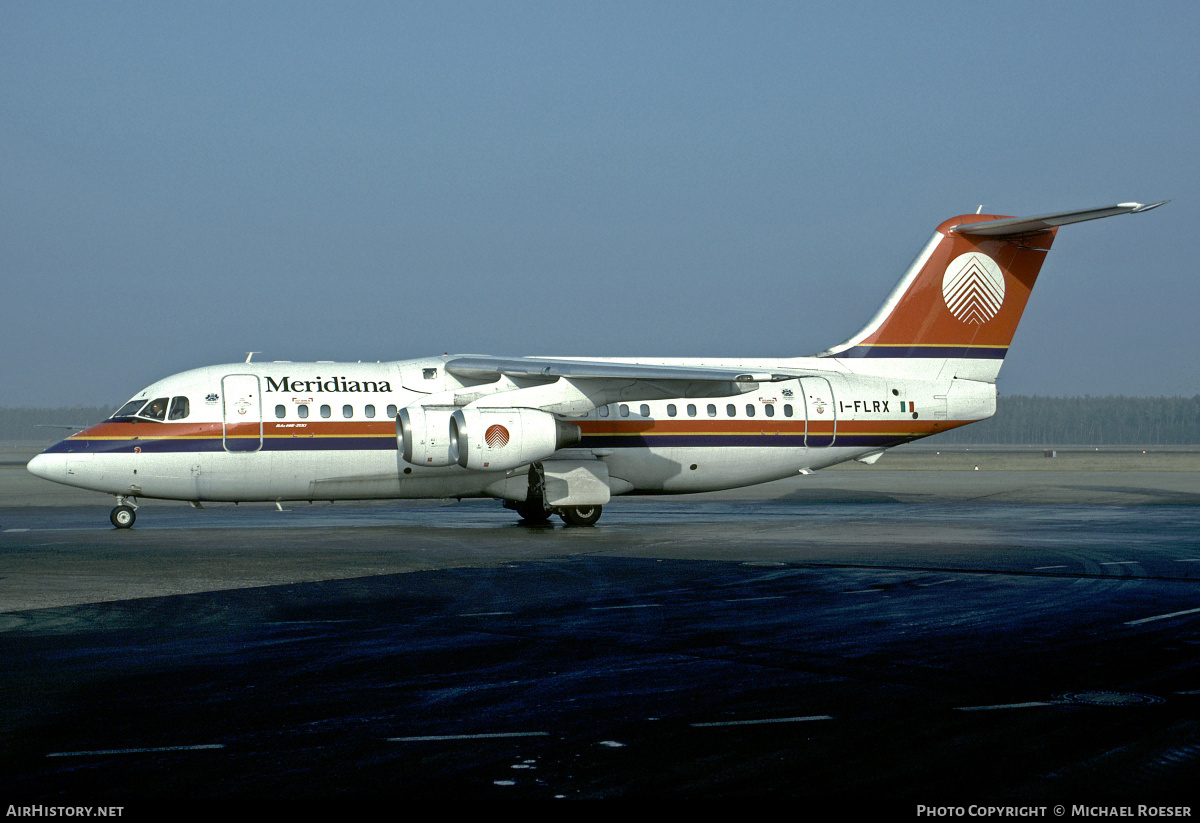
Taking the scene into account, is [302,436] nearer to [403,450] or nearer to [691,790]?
[403,450]

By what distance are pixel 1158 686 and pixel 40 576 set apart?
13802 mm

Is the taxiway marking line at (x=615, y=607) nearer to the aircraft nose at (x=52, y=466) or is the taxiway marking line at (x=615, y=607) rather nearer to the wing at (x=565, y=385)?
the wing at (x=565, y=385)

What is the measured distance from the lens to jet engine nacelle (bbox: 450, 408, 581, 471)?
2266 centimetres

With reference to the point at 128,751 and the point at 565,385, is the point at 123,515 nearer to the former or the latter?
the point at 565,385

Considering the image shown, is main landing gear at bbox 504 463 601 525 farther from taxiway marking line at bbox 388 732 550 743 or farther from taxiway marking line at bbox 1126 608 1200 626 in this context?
taxiway marking line at bbox 388 732 550 743

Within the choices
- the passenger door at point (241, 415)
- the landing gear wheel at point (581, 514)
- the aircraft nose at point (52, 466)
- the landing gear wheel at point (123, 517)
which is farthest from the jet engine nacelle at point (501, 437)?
the aircraft nose at point (52, 466)

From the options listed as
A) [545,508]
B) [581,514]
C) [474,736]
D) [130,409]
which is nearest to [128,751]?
[474,736]

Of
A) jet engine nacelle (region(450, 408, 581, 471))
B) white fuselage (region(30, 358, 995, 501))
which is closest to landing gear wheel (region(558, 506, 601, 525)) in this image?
white fuselage (region(30, 358, 995, 501))

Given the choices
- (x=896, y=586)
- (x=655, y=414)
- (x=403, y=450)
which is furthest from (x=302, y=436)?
(x=896, y=586)

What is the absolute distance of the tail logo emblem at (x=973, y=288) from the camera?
27.7 metres

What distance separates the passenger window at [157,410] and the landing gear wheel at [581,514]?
8.43m

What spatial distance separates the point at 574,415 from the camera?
968 inches

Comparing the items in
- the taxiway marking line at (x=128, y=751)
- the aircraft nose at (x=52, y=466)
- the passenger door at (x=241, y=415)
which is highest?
the passenger door at (x=241, y=415)

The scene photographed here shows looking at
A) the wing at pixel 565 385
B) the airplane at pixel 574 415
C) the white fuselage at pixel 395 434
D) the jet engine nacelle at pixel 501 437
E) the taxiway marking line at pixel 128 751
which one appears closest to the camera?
the taxiway marking line at pixel 128 751
